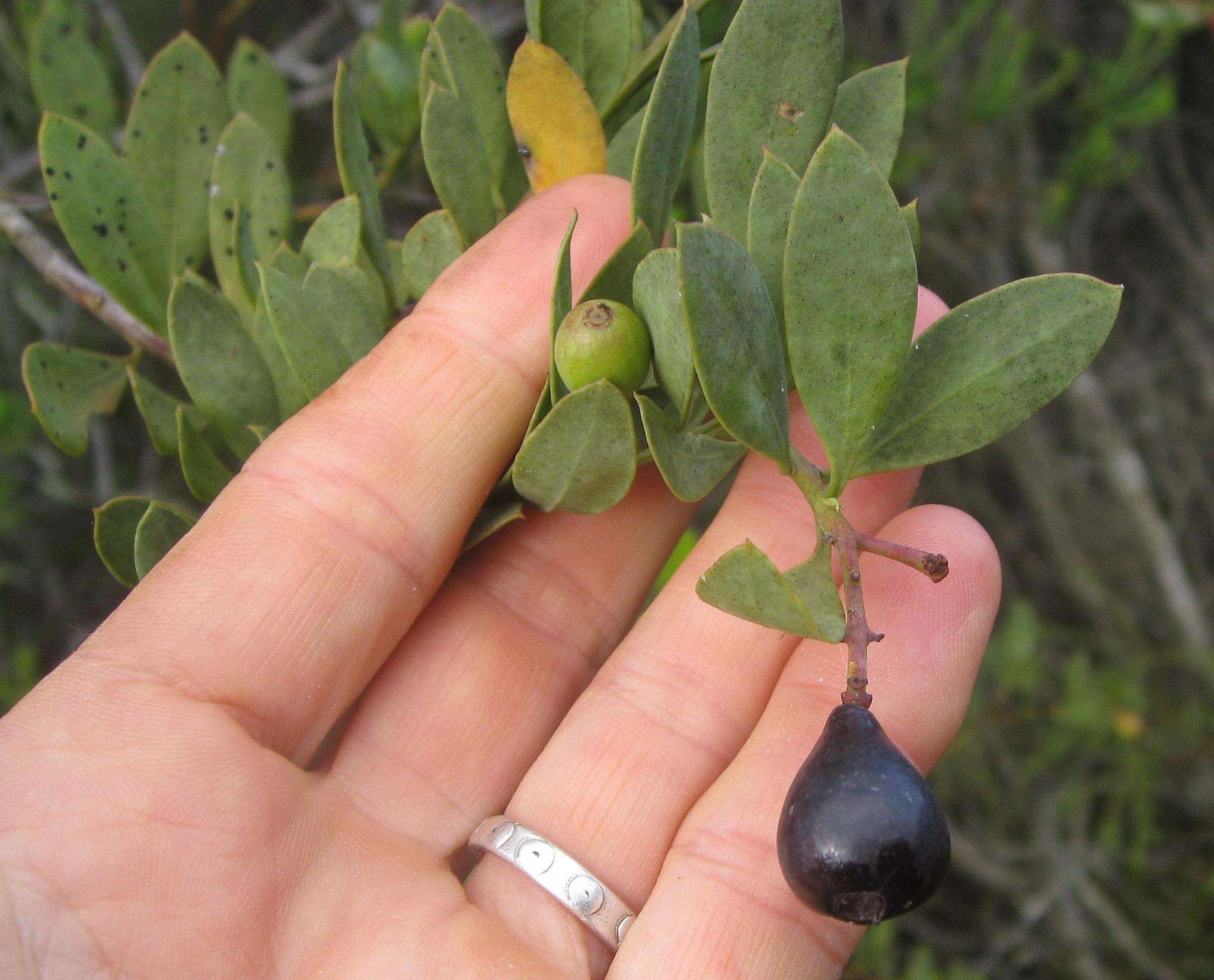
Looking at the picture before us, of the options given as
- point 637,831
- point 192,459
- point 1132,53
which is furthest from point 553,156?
point 1132,53

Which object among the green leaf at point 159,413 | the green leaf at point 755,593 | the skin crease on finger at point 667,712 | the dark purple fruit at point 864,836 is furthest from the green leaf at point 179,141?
the dark purple fruit at point 864,836

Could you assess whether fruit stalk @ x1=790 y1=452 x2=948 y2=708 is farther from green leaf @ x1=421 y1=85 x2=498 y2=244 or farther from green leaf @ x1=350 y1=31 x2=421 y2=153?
green leaf @ x1=350 y1=31 x2=421 y2=153

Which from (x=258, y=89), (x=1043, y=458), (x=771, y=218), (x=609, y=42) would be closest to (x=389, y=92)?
(x=258, y=89)

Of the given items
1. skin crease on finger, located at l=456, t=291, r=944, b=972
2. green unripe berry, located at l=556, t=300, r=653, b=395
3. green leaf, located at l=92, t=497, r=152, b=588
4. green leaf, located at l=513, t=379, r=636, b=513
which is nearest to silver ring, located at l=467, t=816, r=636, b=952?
skin crease on finger, located at l=456, t=291, r=944, b=972

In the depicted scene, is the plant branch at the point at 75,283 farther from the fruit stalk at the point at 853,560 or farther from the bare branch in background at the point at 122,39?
the fruit stalk at the point at 853,560

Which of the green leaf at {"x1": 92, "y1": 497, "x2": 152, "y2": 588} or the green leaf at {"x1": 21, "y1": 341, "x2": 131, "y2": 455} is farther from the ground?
the green leaf at {"x1": 21, "y1": 341, "x2": 131, "y2": 455}
